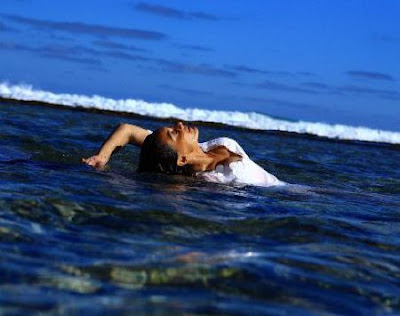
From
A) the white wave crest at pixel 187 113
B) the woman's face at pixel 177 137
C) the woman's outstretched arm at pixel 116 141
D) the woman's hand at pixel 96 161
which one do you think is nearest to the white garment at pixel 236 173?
the woman's face at pixel 177 137

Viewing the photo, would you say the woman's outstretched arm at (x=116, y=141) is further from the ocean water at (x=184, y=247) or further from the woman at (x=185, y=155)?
the ocean water at (x=184, y=247)

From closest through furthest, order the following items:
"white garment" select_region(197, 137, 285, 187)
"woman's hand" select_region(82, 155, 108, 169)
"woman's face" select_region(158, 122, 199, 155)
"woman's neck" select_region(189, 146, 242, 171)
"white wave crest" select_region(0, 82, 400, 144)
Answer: "woman's face" select_region(158, 122, 199, 155) < "woman's hand" select_region(82, 155, 108, 169) < "woman's neck" select_region(189, 146, 242, 171) < "white garment" select_region(197, 137, 285, 187) < "white wave crest" select_region(0, 82, 400, 144)

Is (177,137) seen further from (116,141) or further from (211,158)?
(116,141)

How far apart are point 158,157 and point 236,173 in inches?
34.8

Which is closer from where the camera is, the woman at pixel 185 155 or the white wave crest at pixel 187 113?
the woman at pixel 185 155

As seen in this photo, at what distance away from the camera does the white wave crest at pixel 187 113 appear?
2950cm

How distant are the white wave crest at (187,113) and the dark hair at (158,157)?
68.4ft

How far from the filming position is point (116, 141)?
7.43 meters

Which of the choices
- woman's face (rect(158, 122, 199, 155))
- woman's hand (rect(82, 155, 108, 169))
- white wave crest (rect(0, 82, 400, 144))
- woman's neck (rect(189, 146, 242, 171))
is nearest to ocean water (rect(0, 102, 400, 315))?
woman's hand (rect(82, 155, 108, 169))

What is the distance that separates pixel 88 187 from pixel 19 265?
2.42 meters

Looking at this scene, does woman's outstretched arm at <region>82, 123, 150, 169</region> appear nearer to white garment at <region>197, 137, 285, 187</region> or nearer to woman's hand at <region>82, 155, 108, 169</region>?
woman's hand at <region>82, 155, 108, 169</region>

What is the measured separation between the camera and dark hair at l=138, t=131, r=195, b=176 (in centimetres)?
700

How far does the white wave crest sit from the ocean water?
21.8 m

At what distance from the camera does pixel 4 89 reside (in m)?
30.3
